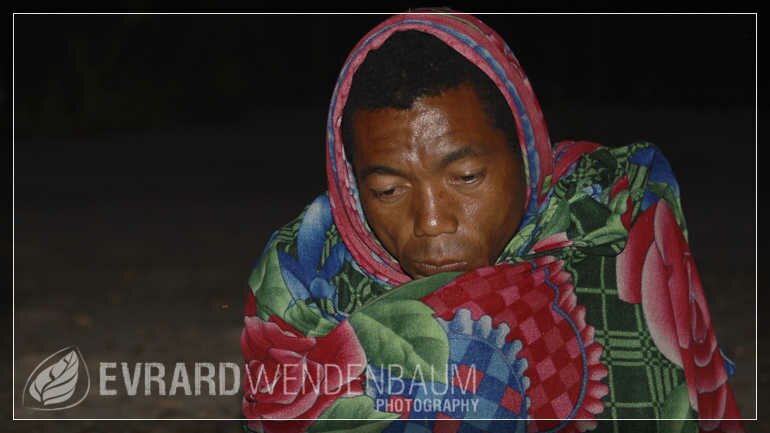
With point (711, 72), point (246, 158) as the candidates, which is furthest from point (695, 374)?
point (711, 72)

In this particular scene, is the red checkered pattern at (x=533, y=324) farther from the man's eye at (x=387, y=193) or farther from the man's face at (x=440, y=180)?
the man's eye at (x=387, y=193)

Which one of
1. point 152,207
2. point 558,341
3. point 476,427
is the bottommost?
point 476,427

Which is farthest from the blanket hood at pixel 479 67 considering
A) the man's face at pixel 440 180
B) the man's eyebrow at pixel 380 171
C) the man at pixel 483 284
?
the man's eyebrow at pixel 380 171

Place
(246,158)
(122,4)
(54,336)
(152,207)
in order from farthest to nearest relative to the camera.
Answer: (122,4) < (246,158) < (152,207) < (54,336)

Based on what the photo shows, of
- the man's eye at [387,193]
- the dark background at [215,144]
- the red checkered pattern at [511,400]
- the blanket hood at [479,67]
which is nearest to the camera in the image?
the red checkered pattern at [511,400]

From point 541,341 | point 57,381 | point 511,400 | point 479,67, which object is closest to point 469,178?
point 479,67

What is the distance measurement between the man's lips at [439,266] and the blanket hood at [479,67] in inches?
11.6

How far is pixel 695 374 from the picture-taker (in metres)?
2.76

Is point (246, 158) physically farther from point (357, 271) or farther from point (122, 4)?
point (357, 271)

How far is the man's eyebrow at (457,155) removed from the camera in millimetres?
2609

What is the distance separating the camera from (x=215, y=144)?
1697 cm

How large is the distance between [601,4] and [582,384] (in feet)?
71.3

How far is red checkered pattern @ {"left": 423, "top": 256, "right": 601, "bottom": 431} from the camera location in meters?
2.61

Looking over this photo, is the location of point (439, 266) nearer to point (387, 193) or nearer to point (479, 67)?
point (387, 193)
